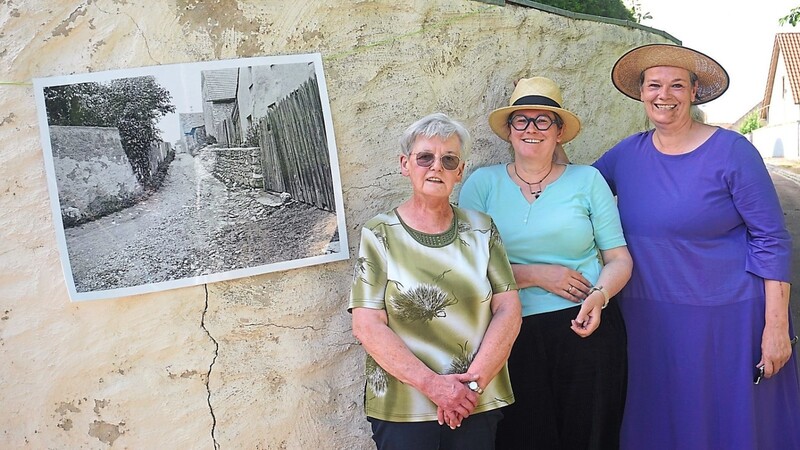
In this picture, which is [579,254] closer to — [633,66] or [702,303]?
[702,303]

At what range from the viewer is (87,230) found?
231cm

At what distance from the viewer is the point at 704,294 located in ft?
8.91

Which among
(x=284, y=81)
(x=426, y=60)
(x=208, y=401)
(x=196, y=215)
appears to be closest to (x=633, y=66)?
(x=426, y=60)

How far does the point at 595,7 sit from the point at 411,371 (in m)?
3.78

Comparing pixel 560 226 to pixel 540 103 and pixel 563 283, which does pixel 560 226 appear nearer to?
pixel 563 283

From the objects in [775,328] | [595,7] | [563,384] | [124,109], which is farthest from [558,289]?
[595,7]

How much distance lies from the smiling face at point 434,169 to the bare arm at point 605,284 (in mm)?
682

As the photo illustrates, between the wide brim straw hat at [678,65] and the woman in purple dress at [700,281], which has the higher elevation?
the wide brim straw hat at [678,65]

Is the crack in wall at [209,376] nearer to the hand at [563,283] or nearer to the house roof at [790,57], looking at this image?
the hand at [563,283]

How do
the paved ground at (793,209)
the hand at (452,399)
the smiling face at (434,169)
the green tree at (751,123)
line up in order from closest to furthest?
the hand at (452,399), the smiling face at (434,169), the paved ground at (793,209), the green tree at (751,123)

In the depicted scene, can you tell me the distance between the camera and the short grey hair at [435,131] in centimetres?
223

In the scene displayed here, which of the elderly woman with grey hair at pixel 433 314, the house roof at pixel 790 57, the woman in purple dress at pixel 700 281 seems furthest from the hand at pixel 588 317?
the house roof at pixel 790 57

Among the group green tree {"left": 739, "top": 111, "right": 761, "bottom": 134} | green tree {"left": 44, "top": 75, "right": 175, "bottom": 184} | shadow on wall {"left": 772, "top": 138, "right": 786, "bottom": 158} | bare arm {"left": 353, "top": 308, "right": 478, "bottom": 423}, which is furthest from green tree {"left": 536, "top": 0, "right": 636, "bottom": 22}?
green tree {"left": 739, "top": 111, "right": 761, "bottom": 134}

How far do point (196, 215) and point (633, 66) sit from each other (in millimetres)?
1887
